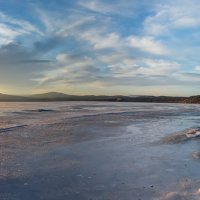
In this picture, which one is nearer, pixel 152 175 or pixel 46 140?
pixel 152 175

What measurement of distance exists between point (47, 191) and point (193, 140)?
409 inches

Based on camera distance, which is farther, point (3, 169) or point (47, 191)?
point (3, 169)

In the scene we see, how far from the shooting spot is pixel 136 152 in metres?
13.8

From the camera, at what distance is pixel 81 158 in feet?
41.3

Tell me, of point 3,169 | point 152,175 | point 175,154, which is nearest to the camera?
point 152,175

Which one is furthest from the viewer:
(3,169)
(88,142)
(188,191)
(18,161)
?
(88,142)

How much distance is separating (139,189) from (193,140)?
30.5ft

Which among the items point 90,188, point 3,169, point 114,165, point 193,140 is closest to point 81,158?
point 114,165

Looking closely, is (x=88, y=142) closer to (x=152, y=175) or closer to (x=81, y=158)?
(x=81, y=158)

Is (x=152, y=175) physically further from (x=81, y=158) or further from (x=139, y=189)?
(x=81, y=158)

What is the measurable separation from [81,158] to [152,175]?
323cm

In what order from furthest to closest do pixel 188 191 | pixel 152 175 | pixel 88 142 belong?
pixel 88 142 → pixel 152 175 → pixel 188 191

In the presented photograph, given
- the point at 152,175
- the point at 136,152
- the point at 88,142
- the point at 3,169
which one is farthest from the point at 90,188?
the point at 88,142

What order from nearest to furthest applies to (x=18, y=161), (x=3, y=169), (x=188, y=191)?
(x=188, y=191) < (x=3, y=169) < (x=18, y=161)
